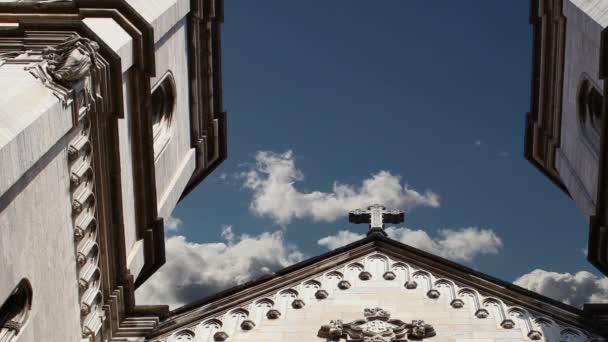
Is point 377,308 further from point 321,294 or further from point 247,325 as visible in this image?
point 247,325

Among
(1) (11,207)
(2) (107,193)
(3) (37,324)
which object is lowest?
(3) (37,324)

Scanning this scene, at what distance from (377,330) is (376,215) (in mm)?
6416

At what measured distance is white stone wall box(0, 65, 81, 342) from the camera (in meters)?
14.9

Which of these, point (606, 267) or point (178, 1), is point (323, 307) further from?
point (178, 1)

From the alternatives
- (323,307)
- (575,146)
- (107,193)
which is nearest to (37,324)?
(107,193)

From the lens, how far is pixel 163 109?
84.2 feet

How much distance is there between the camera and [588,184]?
23.5 m

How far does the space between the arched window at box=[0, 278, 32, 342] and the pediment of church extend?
497 cm

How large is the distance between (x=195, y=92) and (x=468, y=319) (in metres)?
12.1

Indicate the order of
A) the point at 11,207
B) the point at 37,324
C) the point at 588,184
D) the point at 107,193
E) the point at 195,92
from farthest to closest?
the point at 195,92 < the point at 588,184 < the point at 107,193 < the point at 37,324 < the point at 11,207

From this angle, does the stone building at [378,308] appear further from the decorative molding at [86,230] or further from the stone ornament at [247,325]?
the decorative molding at [86,230]

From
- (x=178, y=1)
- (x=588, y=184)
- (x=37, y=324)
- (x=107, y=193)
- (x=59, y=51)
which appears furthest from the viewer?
(x=178, y=1)

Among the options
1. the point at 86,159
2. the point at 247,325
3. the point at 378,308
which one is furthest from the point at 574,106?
the point at 86,159

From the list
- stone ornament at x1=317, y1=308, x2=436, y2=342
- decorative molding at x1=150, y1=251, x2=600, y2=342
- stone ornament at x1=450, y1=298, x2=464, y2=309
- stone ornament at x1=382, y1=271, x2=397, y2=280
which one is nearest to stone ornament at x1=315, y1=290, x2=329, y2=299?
decorative molding at x1=150, y1=251, x2=600, y2=342
